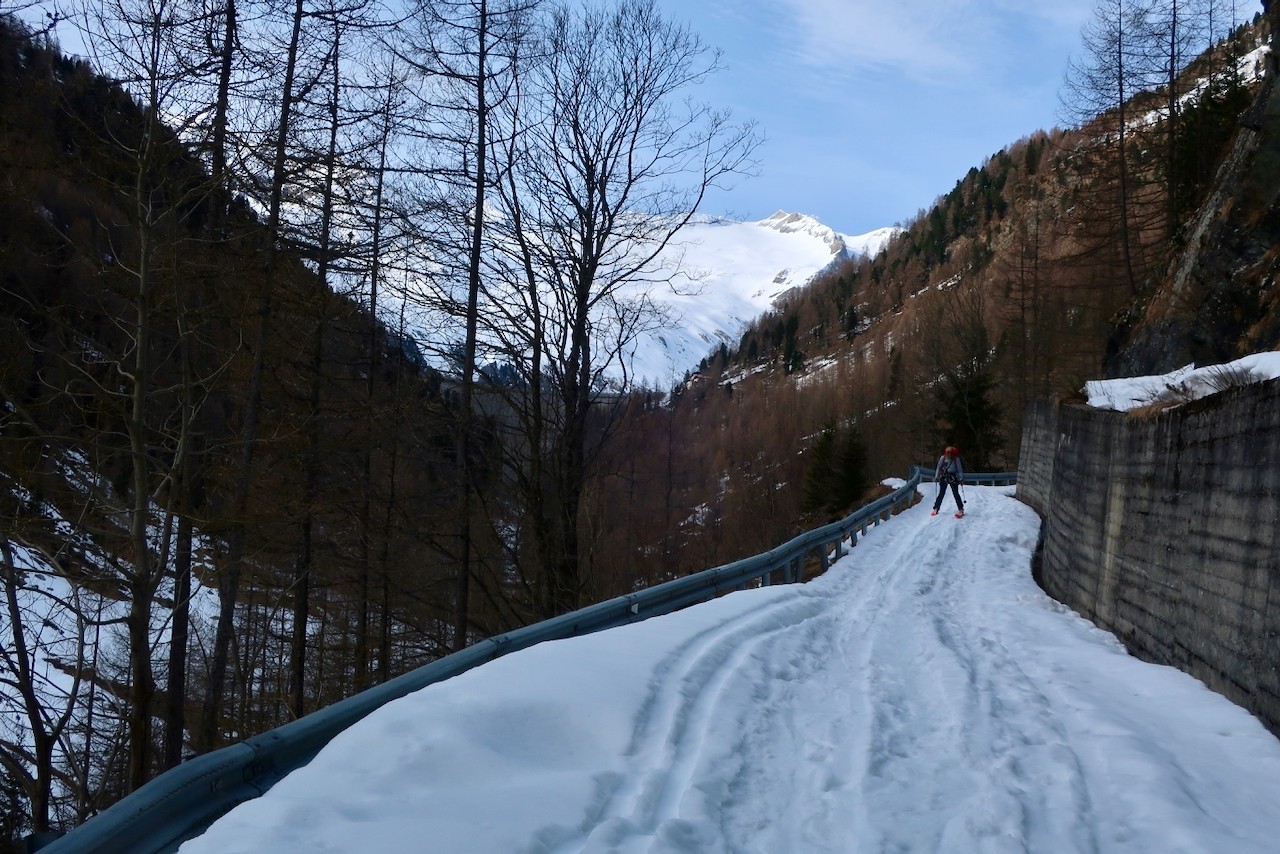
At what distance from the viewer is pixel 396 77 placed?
46.9 feet

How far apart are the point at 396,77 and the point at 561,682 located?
13.1 meters

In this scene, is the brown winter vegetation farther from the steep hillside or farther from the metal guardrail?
the metal guardrail

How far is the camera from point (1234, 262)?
17.1 m

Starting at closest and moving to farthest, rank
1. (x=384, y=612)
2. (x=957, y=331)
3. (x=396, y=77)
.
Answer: (x=396, y=77)
(x=384, y=612)
(x=957, y=331)

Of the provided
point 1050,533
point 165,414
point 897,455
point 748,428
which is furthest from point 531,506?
point 748,428

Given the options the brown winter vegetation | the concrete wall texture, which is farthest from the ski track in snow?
the brown winter vegetation

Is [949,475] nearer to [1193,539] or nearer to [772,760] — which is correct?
[1193,539]

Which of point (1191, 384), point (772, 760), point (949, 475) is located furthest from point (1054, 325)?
point (772, 760)

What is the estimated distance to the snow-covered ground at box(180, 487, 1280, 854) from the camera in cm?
317

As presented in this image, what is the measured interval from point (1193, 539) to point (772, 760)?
4015mm

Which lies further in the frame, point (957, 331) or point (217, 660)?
point (957, 331)

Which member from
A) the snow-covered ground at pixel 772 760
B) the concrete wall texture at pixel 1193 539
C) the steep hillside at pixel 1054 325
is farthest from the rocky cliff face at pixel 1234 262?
the snow-covered ground at pixel 772 760

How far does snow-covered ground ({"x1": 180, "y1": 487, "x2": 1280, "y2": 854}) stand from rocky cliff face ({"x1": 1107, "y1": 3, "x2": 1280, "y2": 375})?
41.9 feet

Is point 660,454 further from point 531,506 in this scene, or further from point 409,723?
point 409,723
